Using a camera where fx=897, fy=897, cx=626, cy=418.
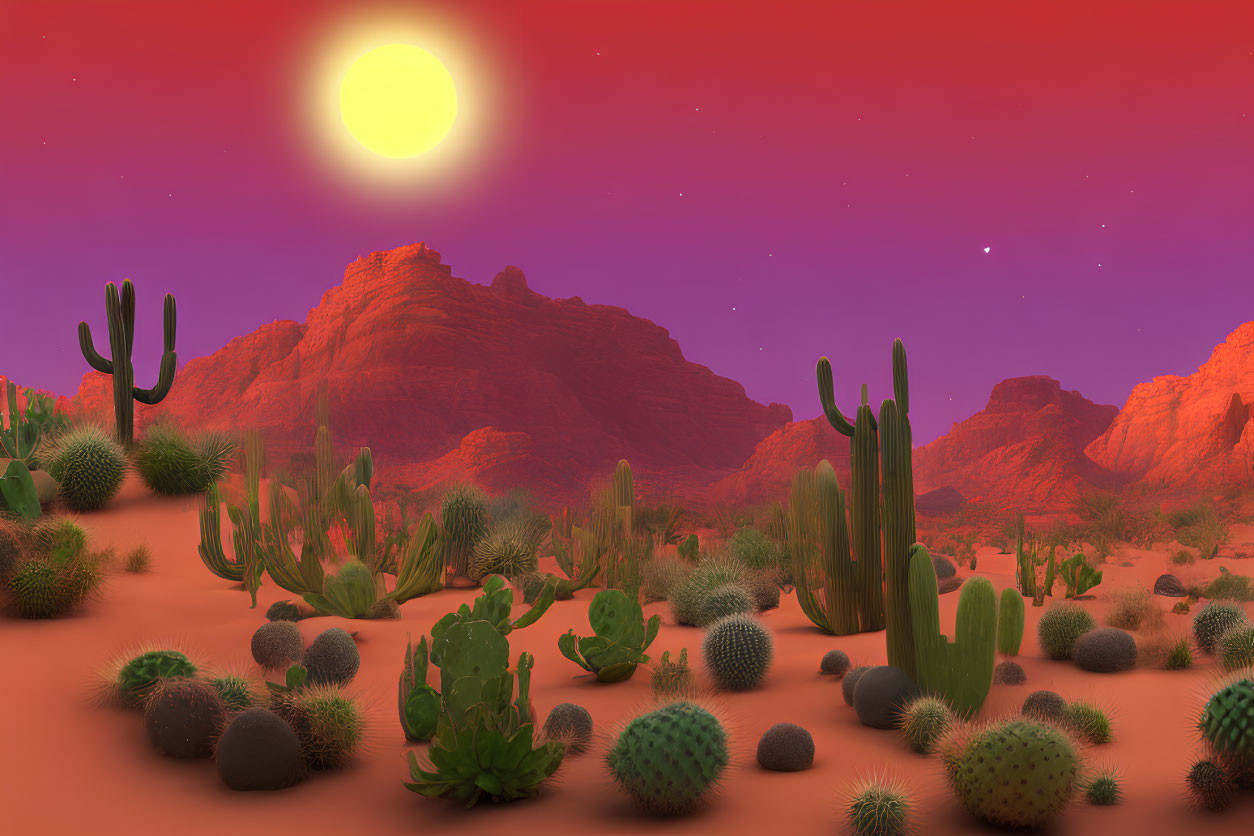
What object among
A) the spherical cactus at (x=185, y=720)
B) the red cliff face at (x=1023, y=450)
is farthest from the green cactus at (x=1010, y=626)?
the red cliff face at (x=1023, y=450)

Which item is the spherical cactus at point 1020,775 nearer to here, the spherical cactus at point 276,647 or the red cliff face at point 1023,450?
the spherical cactus at point 276,647

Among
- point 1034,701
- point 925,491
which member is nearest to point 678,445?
point 925,491

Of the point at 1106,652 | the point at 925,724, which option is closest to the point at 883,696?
the point at 925,724

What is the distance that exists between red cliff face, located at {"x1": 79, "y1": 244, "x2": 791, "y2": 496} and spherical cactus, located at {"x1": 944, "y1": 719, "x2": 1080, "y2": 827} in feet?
154

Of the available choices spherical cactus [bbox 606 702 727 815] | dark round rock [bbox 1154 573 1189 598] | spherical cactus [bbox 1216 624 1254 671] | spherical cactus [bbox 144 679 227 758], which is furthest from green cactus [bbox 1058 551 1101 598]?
spherical cactus [bbox 144 679 227 758]

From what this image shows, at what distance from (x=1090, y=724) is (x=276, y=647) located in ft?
22.6

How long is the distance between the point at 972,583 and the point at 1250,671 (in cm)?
179

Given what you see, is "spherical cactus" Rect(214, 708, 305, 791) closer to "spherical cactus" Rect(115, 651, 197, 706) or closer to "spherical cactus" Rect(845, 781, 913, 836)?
"spherical cactus" Rect(115, 651, 197, 706)

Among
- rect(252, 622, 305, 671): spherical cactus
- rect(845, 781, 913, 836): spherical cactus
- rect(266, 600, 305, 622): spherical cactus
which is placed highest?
rect(266, 600, 305, 622): spherical cactus

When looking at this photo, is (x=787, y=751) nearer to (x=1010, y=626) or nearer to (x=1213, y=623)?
(x=1010, y=626)

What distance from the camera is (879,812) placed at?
16.2ft

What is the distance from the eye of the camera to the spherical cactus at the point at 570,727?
650cm

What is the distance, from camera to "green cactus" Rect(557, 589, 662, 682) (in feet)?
27.3

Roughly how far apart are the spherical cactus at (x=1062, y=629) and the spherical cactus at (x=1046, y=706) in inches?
78.6
